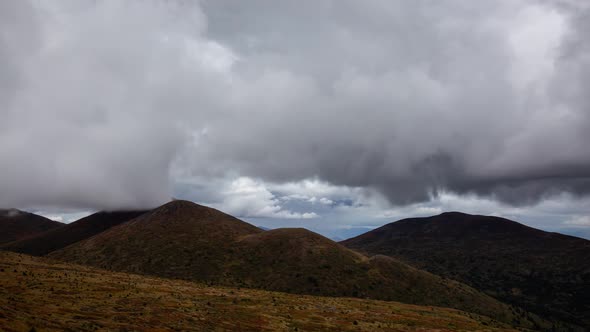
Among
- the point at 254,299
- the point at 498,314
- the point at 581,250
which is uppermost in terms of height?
the point at 581,250

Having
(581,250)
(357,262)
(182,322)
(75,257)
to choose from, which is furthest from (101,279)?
(581,250)

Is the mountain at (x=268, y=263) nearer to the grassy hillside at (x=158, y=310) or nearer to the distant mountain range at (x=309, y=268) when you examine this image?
the distant mountain range at (x=309, y=268)

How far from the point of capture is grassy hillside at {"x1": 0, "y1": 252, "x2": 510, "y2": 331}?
32.6m

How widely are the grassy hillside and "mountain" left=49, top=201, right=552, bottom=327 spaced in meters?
34.0

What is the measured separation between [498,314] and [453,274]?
95.5m

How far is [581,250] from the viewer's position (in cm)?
19112

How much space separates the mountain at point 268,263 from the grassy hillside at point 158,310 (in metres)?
34.0

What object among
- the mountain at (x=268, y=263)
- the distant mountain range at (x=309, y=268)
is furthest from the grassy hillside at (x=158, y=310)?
the distant mountain range at (x=309, y=268)

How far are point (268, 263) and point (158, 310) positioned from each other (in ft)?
253

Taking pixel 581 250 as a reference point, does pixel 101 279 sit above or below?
below

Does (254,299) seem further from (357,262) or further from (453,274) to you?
(453,274)

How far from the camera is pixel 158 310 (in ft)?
139

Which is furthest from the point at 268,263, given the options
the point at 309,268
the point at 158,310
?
the point at 158,310

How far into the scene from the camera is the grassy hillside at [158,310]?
32.6 metres
